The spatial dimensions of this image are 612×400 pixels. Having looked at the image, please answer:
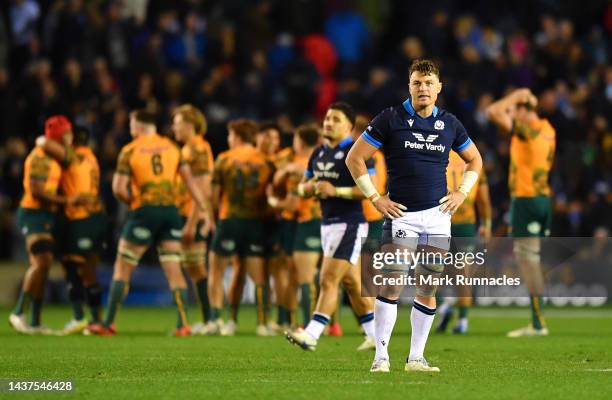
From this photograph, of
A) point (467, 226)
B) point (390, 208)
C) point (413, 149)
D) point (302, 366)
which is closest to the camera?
point (390, 208)

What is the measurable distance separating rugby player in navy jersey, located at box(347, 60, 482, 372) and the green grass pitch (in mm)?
546

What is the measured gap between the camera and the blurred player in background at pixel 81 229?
58.5ft

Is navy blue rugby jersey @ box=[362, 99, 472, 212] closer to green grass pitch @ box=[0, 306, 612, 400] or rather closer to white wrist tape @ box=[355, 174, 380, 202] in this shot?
white wrist tape @ box=[355, 174, 380, 202]

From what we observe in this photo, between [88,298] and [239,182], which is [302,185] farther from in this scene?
[88,298]

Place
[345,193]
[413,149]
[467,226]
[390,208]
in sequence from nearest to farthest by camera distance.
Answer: [390,208]
[413,149]
[345,193]
[467,226]

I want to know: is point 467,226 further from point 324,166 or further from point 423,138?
point 423,138

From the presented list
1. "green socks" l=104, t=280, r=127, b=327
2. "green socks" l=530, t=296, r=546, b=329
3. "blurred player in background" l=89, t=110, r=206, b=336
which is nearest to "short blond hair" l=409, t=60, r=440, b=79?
"blurred player in background" l=89, t=110, r=206, b=336

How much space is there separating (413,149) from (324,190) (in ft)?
9.61

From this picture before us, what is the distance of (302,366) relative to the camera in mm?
12383

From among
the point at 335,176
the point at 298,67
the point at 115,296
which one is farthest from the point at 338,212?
the point at 298,67

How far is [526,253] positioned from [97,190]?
5.44 m

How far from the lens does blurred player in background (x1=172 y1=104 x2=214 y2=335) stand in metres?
17.8

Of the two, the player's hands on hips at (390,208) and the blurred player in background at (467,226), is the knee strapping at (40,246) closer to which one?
the blurred player in background at (467,226)

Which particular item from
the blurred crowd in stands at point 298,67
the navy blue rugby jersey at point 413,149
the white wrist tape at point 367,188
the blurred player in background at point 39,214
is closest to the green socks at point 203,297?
the blurred player in background at point 39,214
